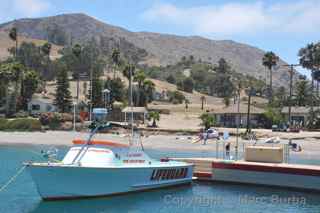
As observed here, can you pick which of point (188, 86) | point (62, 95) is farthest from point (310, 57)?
point (188, 86)

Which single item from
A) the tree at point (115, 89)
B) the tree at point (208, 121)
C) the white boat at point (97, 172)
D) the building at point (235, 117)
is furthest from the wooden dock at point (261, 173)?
the tree at point (115, 89)

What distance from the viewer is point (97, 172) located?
29.8 metres

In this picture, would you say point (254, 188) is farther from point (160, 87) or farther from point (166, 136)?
point (160, 87)

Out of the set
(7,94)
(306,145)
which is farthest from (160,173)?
(7,94)

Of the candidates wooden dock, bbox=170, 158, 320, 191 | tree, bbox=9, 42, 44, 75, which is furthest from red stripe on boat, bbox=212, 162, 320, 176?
tree, bbox=9, 42, 44, 75

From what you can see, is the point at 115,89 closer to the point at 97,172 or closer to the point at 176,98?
the point at 176,98

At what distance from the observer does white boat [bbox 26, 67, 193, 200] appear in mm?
29031

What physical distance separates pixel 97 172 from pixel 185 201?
17.5ft

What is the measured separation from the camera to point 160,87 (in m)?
180

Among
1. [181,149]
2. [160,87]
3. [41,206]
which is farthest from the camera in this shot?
[160,87]

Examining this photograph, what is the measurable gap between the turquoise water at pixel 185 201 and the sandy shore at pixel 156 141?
28.8 metres

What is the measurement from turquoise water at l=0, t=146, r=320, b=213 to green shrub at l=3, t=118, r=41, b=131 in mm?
50871

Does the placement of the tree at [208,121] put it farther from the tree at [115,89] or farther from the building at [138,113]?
the tree at [115,89]

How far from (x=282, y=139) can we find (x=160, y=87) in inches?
4228
